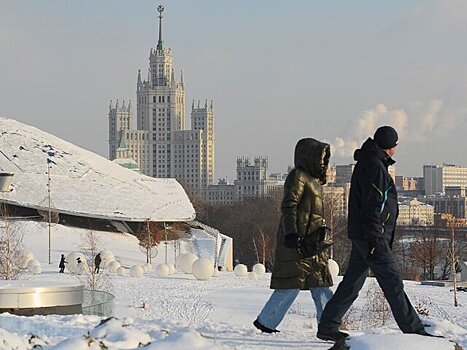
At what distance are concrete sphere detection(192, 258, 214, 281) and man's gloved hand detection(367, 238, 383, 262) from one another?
69.4ft

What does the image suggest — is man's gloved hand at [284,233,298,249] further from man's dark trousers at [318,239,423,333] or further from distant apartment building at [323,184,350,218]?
distant apartment building at [323,184,350,218]

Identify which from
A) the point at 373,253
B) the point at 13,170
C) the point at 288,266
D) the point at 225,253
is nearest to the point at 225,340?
the point at 288,266

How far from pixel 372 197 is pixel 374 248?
39 centimetres

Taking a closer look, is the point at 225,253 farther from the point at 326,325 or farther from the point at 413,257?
the point at 326,325

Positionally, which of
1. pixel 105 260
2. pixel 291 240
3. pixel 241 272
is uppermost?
pixel 291 240

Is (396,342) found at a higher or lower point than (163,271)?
higher

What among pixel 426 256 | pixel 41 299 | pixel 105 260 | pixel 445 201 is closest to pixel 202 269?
pixel 105 260

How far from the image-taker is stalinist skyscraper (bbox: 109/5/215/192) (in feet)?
501

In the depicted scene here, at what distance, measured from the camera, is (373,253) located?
679 centimetres

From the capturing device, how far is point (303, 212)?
736 centimetres

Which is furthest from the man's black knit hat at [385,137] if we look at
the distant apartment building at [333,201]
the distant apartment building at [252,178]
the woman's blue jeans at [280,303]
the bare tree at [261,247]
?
the distant apartment building at [252,178]

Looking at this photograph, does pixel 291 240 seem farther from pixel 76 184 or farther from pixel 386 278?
pixel 76 184

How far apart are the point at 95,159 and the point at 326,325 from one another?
171 feet

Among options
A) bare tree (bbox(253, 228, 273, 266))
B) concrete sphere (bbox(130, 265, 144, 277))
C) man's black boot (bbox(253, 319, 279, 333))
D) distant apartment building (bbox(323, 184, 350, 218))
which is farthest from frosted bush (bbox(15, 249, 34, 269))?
bare tree (bbox(253, 228, 273, 266))
